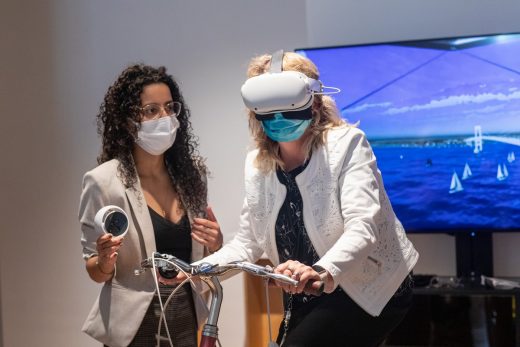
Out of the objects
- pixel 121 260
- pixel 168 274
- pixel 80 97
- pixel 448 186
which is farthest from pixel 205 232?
pixel 80 97

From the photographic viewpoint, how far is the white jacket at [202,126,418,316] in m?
2.07

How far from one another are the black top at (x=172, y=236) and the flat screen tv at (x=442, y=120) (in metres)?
1.62

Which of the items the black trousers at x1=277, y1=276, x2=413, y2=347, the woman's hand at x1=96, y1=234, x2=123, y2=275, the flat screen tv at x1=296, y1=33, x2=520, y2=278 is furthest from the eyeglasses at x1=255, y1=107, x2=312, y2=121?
the flat screen tv at x1=296, y1=33, x2=520, y2=278

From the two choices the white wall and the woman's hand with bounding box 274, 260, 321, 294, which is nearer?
the woman's hand with bounding box 274, 260, 321, 294

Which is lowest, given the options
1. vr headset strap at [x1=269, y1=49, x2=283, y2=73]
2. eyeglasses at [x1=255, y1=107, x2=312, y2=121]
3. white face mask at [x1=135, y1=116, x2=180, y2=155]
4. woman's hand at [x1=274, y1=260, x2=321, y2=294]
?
woman's hand at [x1=274, y1=260, x2=321, y2=294]

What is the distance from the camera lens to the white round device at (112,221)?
7.77ft

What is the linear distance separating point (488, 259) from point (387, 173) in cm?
67

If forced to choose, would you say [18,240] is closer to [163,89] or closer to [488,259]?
[163,89]

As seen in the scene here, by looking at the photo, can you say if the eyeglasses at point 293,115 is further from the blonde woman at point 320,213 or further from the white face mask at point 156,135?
the white face mask at point 156,135

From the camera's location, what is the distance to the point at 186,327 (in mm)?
2672

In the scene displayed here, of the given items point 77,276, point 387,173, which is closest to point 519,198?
point 387,173

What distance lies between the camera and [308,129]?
2275mm

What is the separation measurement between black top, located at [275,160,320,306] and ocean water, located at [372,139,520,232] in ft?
6.24

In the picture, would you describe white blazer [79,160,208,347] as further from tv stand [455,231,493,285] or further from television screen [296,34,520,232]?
tv stand [455,231,493,285]
